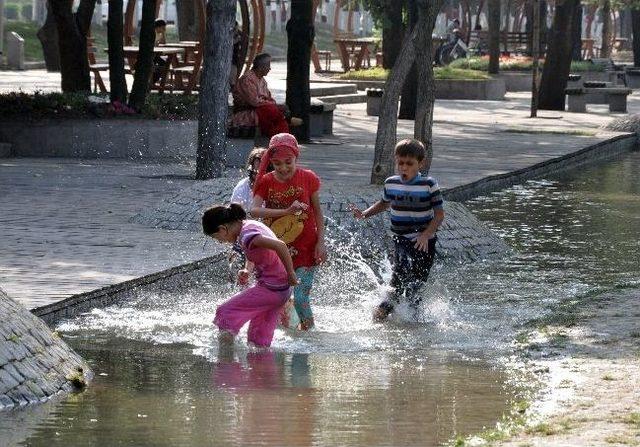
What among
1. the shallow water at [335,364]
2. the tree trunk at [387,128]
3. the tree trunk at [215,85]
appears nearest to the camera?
the shallow water at [335,364]

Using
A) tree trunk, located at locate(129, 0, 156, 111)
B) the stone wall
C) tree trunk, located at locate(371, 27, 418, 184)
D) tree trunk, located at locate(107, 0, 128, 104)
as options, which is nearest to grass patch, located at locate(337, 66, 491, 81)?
tree trunk, located at locate(107, 0, 128, 104)

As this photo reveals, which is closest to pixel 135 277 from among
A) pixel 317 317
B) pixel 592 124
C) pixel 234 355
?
pixel 317 317

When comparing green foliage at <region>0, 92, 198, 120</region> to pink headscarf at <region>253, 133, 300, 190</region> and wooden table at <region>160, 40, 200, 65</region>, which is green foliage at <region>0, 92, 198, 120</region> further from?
pink headscarf at <region>253, 133, 300, 190</region>

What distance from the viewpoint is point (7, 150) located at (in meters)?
19.3

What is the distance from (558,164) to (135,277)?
11.3m

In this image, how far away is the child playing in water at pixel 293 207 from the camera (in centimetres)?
877

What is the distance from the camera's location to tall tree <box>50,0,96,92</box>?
21.7 m

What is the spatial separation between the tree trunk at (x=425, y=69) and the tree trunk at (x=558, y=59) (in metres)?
19.6

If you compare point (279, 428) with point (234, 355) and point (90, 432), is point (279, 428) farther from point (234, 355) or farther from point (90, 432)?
point (234, 355)

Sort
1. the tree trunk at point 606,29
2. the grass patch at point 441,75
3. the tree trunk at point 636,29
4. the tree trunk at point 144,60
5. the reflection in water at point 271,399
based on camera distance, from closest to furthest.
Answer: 1. the reflection in water at point 271,399
2. the tree trunk at point 144,60
3. the grass patch at point 441,75
4. the tree trunk at point 636,29
5. the tree trunk at point 606,29

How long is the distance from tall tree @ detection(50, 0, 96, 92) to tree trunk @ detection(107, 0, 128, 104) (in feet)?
3.17

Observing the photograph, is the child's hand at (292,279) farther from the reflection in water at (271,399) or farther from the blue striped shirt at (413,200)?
the blue striped shirt at (413,200)

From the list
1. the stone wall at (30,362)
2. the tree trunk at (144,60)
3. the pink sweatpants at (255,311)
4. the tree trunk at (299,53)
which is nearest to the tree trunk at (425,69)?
the pink sweatpants at (255,311)

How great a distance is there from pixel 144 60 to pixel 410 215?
37.2 feet
